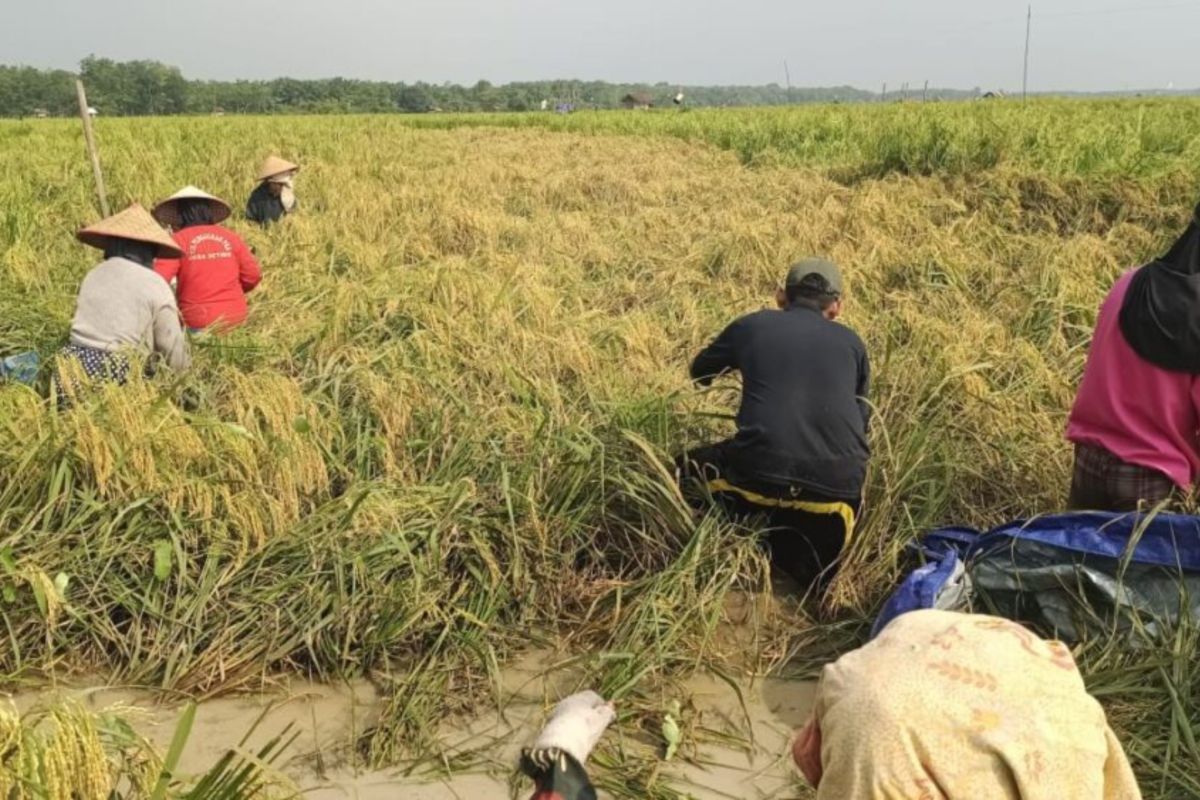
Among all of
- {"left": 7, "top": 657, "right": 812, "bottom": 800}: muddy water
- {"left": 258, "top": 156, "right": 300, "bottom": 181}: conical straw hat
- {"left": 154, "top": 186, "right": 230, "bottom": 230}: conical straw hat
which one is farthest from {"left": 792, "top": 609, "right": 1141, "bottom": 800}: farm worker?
{"left": 258, "top": 156, "right": 300, "bottom": 181}: conical straw hat

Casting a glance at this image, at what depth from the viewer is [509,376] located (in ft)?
12.1

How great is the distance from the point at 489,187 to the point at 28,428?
7.04 metres

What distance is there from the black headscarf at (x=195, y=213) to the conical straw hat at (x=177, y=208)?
0.01m

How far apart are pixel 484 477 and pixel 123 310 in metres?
1.64

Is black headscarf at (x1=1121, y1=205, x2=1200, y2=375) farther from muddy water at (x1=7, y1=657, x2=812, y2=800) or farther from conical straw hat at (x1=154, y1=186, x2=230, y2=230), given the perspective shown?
conical straw hat at (x1=154, y1=186, x2=230, y2=230)

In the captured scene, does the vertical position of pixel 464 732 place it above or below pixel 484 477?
below

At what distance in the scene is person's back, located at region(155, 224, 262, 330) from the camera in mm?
4484

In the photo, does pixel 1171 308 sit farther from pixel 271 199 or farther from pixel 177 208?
pixel 271 199

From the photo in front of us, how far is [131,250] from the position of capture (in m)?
3.73

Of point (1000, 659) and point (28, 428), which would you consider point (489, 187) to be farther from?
point (1000, 659)

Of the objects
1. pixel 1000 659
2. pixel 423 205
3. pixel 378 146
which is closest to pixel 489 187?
pixel 423 205

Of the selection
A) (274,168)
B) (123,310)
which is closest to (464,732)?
(123,310)

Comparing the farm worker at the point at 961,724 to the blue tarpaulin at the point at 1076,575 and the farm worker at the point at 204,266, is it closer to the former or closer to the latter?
the blue tarpaulin at the point at 1076,575

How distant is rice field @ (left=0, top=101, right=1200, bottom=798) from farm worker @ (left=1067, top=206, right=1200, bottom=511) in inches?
18.9
